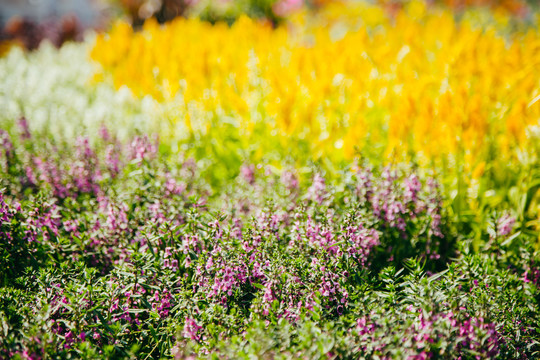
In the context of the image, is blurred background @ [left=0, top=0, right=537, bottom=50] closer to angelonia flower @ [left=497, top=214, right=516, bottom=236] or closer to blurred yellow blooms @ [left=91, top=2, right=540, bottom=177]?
blurred yellow blooms @ [left=91, top=2, right=540, bottom=177]

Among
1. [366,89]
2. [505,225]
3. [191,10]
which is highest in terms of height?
[191,10]

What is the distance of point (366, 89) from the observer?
12.5 feet

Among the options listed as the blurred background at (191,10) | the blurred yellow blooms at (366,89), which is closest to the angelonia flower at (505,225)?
the blurred yellow blooms at (366,89)

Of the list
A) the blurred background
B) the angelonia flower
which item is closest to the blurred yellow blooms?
the angelonia flower

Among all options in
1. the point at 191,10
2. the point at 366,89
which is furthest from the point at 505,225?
the point at 191,10

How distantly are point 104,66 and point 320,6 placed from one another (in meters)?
8.18

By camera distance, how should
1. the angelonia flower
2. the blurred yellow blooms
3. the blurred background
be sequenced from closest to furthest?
the angelonia flower
the blurred yellow blooms
the blurred background

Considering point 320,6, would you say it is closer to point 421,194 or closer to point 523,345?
point 421,194

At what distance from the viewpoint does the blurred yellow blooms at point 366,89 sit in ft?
9.46

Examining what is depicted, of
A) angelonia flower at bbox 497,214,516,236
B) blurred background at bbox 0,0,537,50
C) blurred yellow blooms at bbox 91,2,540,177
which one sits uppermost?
blurred background at bbox 0,0,537,50

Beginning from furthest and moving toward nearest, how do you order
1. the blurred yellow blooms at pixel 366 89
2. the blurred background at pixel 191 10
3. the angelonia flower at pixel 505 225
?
the blurred background at pixel 191 10 < the blurred yellow blooms at pixel 366 89 < the angelonia flower at pixel 505 225

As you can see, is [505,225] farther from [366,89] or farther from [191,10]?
[191,10]

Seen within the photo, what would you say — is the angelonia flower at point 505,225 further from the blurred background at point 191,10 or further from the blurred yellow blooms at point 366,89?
the blurred background at point 191,10

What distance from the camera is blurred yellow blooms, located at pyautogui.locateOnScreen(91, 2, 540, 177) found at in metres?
2.88
